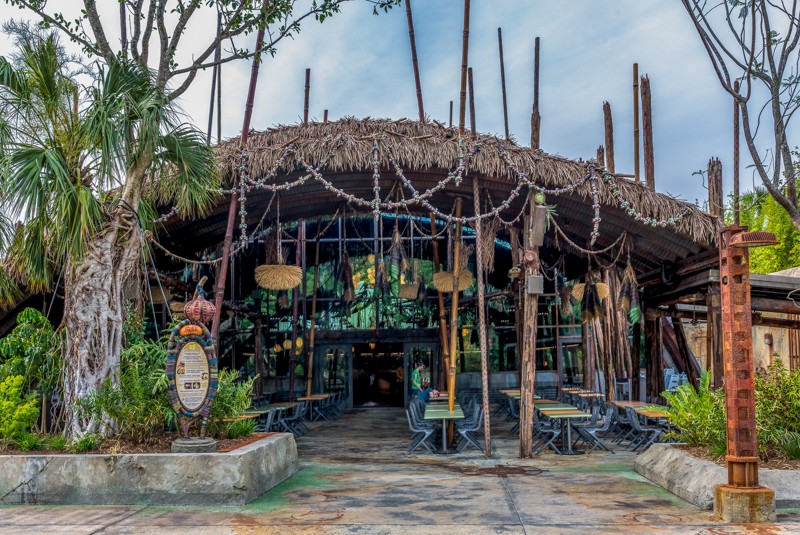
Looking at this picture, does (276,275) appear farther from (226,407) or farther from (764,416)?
(764,416)

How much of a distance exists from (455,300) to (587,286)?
3.59m

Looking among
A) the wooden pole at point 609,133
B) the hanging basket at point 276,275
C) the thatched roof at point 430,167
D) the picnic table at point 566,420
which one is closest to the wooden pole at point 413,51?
the thatched roof at point 430,167

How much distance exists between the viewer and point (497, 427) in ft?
41.5

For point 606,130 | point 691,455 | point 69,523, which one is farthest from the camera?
point 606,130

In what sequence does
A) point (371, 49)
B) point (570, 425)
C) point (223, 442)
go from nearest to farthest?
point (223, 442), point (570, 425), point (371, 49)

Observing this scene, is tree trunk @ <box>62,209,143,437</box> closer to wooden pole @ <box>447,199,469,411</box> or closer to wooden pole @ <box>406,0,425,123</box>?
wooden pole @ <box>447,199,469,411</box>

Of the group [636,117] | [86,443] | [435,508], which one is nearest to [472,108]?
[636,117]

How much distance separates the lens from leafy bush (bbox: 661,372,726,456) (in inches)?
263

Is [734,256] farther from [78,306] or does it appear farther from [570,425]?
[78,306]

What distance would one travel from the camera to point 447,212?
1149 cm

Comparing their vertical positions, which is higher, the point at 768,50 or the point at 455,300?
the point at 768,50

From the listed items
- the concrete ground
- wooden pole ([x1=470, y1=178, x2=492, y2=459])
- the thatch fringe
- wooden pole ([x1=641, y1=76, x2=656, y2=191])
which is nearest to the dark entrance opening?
wooden pole ([x1=641, y1=76, x2=656, y2=191])

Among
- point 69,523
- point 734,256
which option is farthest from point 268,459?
point 734,256

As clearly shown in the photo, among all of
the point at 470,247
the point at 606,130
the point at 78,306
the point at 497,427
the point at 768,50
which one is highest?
the point at 606,130
